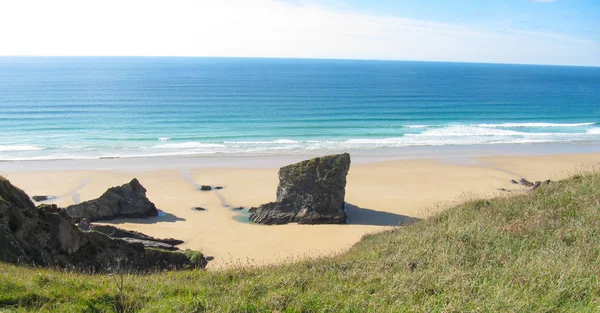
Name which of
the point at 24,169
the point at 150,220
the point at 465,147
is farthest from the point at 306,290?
the point at 465,147

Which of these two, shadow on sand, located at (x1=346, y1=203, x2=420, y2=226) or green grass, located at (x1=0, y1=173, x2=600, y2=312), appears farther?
shadow on sand, located at (x1=346, y1=203, x2=420, y2=226)

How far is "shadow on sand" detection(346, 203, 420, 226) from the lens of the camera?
2173cm

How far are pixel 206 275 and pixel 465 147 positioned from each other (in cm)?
3822

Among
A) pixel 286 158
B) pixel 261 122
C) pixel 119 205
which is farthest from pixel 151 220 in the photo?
pixel 261 122

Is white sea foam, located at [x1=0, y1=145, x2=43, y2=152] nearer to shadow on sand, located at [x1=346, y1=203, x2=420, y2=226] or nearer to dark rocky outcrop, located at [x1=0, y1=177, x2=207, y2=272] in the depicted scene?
shadow on sand, located at [x1=346, y1=203, x2=420, y2=226]

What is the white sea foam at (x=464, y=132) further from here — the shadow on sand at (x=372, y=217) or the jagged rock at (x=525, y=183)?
the shadow on sand at (x=372, y=217)

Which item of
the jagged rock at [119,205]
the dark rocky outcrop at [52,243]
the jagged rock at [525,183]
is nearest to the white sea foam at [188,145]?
the jagged rock at [119,205]

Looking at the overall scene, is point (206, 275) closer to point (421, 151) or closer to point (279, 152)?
point (279, 152)

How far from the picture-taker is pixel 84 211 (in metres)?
21.4

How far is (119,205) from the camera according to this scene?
22.2m

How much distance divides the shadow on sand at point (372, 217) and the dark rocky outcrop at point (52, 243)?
36.9ft

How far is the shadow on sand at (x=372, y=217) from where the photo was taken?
2173 cm

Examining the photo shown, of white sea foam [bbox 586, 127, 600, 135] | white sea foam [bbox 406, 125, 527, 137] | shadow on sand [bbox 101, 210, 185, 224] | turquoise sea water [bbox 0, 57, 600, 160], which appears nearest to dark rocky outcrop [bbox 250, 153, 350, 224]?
shadow on sand [bbox 101, 210, 185, 224]

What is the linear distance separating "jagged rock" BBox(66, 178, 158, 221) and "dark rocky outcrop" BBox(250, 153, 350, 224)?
17.1ft
